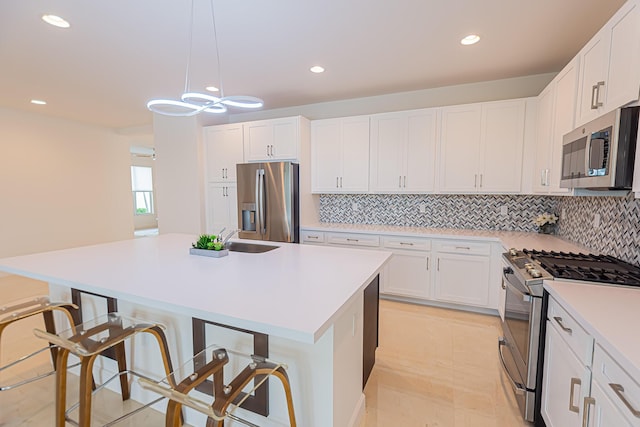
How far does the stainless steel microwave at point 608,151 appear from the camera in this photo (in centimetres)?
143

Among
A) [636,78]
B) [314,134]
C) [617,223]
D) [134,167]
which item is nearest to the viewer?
[636,78]

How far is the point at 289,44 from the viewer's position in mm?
2539

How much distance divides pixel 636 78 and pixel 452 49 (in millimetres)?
1489

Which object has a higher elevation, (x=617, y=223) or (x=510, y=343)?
(x=617, y=223)

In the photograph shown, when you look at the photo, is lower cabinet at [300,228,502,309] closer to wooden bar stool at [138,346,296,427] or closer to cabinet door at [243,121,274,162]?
cabinet door at [243,121,274,162]

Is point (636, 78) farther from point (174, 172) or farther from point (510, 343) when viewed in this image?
point (174, 172)

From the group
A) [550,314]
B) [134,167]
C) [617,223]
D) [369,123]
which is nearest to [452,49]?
[369,123]

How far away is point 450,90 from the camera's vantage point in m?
3.61

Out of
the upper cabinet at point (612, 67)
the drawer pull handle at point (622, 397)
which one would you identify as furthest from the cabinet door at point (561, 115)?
the drawer pull handle at point (622, 397)

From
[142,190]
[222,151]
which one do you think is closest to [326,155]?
[222,151]

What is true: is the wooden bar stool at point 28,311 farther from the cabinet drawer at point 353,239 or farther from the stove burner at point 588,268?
the stove burner at point 588,268

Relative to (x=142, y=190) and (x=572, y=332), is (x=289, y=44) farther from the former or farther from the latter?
(x=142, y=190)

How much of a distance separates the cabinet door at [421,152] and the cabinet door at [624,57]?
1845 mm

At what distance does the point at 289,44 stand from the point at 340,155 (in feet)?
5.53
